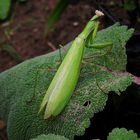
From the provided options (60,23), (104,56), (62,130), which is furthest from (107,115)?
(60,23)

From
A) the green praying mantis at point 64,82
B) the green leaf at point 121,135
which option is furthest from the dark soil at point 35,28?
the green leaf at point 121,135

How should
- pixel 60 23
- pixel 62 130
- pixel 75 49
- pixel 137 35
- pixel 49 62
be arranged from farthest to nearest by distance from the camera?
pixel 60 23, pixel 137 35, pixel 49 62, pixel 75 49, pixel 62 130

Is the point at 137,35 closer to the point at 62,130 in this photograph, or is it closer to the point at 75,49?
the point at 75,49

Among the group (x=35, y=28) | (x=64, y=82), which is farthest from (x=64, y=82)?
(x=35, y=28)

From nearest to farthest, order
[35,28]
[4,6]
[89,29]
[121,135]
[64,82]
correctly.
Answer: [121,135] → [64,82] → [89,29] → [4,6] → [35,28]

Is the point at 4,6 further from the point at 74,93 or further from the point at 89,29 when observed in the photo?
the point at 74,93

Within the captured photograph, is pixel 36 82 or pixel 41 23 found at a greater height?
pixel 36 82

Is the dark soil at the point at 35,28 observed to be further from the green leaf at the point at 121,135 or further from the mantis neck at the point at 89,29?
the green leaf at the point at 121,135
